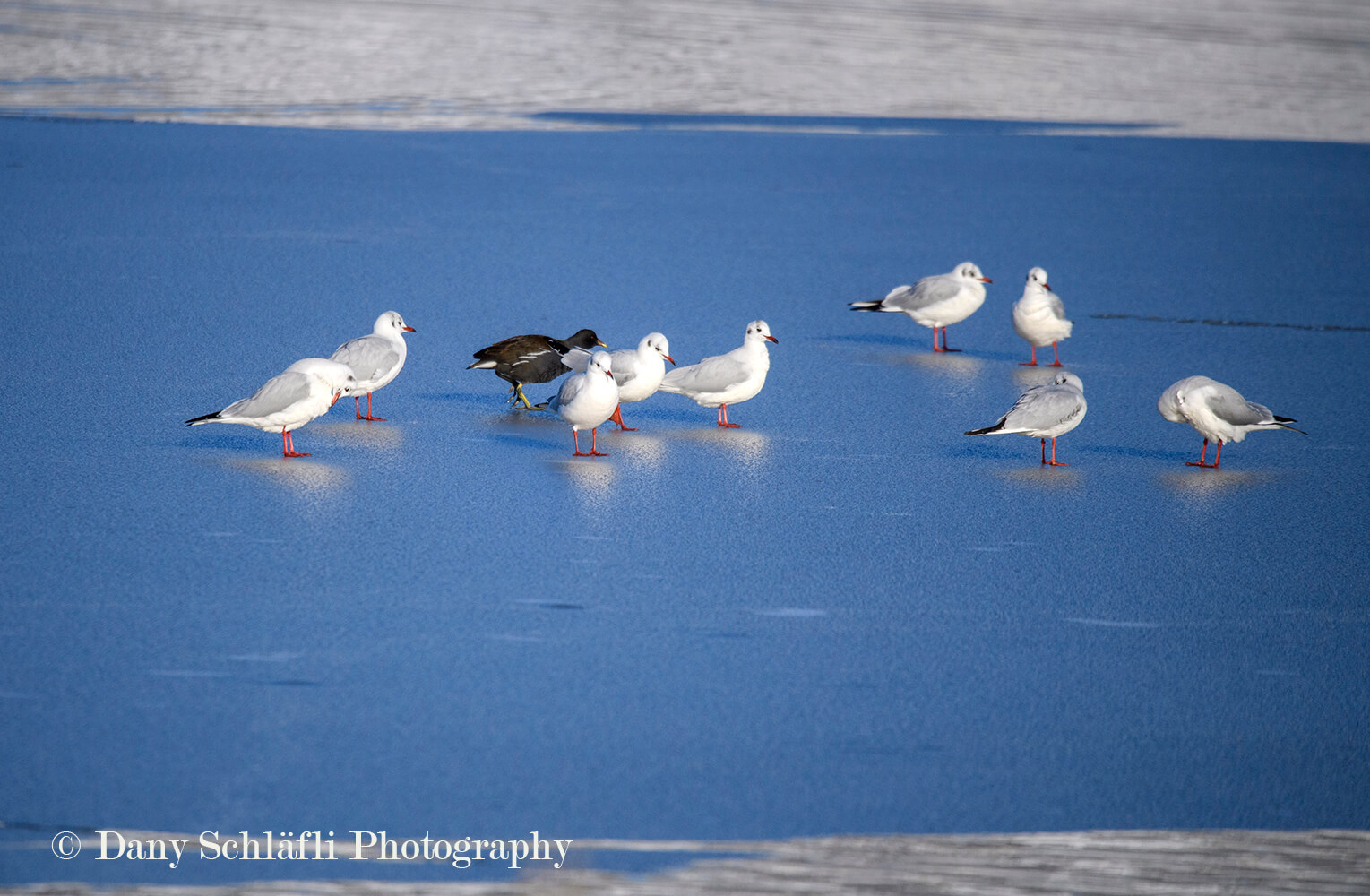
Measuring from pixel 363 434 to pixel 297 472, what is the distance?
0.70 meters

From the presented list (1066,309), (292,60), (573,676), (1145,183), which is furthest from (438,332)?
(292,60)

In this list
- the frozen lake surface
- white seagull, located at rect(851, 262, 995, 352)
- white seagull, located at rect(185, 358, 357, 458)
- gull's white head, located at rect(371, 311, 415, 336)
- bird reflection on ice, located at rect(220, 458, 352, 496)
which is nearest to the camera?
the frozen lake surface

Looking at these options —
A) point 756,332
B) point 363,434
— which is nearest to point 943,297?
point 756,332

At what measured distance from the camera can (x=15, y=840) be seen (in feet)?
10.9

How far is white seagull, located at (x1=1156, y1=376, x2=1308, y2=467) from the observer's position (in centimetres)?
643

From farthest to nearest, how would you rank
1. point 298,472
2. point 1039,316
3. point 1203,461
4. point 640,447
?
point 1039,316 < point 640,447 < point 1203,461 < point 298,472

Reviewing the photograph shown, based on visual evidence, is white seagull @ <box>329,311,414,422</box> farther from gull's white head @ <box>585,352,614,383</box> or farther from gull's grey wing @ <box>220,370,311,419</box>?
gull's white head @ <box>585,352,614,383</box>

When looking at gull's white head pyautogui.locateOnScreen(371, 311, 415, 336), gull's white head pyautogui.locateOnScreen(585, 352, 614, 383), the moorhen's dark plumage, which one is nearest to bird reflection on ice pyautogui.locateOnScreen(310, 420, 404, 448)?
gull's white head pyautogui.locateOnScreen(371, 311, 415, 336)

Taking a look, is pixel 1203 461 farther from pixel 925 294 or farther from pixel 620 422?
pixel 620 422

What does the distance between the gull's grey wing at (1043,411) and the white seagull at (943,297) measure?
2.39 meters

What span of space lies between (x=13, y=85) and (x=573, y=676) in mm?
16447

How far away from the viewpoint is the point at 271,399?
6184 mm

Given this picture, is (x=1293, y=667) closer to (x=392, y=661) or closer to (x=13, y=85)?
(x=392, y=661)

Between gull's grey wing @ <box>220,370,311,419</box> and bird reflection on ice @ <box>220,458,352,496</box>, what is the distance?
0.67ft
